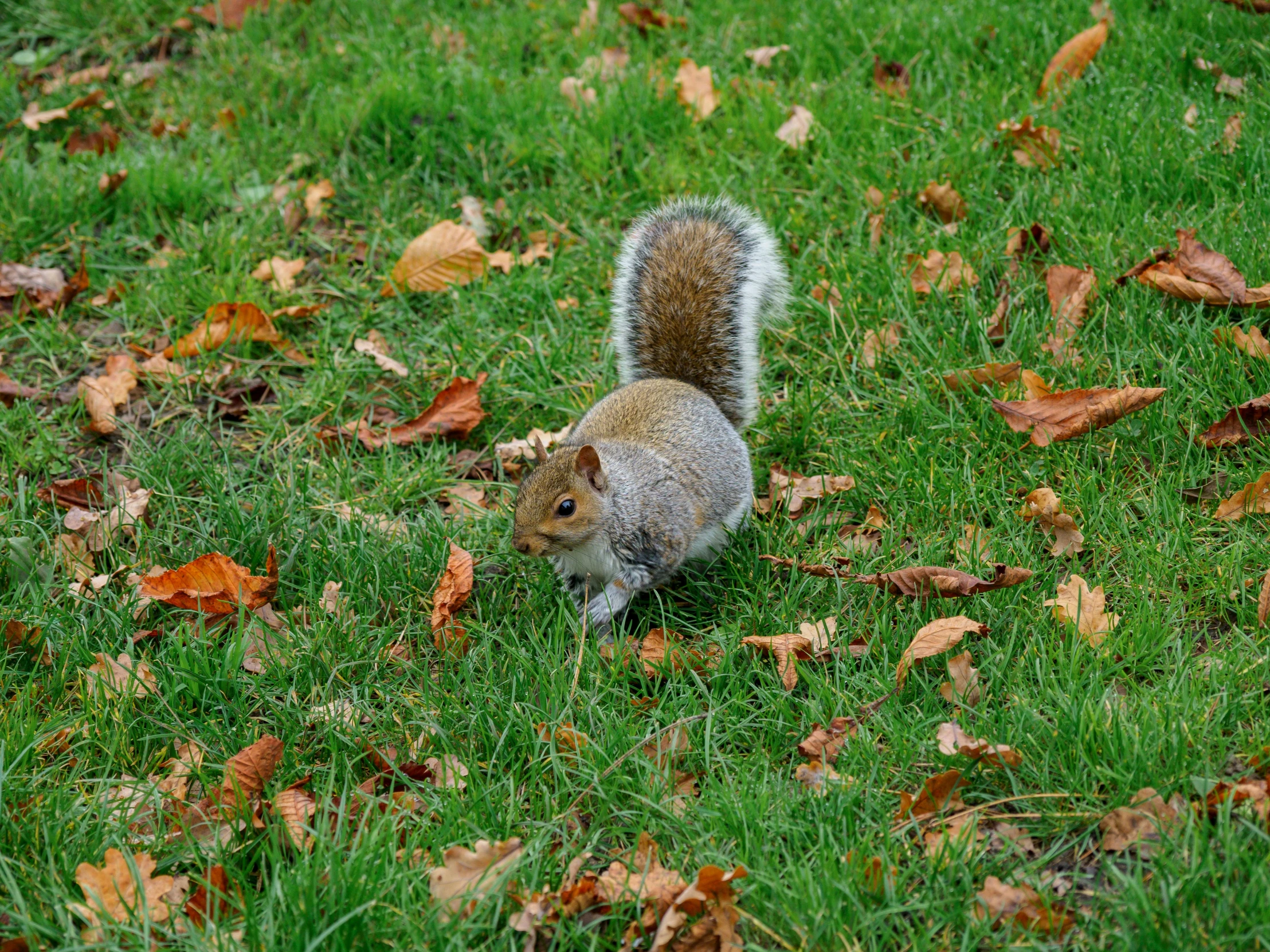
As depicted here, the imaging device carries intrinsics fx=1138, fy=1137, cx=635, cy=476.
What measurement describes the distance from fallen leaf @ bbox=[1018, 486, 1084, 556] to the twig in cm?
93

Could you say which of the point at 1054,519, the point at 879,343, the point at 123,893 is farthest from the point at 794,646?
the point at 123,893

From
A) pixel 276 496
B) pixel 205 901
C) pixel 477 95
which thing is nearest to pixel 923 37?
pixel 477 95

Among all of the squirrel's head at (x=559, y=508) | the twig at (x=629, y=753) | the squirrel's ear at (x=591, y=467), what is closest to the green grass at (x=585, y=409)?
the twig at (x=629, y=753)

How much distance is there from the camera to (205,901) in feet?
6.57

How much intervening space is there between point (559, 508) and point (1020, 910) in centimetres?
126

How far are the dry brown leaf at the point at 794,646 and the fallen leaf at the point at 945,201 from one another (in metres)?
1.76

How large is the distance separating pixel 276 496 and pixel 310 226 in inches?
57.5

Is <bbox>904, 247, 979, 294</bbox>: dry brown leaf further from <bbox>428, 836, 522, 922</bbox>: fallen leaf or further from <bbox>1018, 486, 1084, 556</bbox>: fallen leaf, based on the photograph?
<bbox>428, 836, 522, 922</bbox>: fallen leaf

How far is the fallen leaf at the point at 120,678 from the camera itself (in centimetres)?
241

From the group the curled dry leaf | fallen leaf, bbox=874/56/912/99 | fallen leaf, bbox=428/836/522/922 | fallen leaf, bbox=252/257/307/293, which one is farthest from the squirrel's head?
fallen leaf, bbox=874/56/912/99

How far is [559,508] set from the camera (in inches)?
102

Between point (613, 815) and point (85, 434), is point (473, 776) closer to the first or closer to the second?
point (613, 815)

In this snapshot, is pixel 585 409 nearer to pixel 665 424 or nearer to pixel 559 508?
pixel 665 424

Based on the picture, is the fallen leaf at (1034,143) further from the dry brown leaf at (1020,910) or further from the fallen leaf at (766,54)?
the dry brown leaf at (1020,910)
